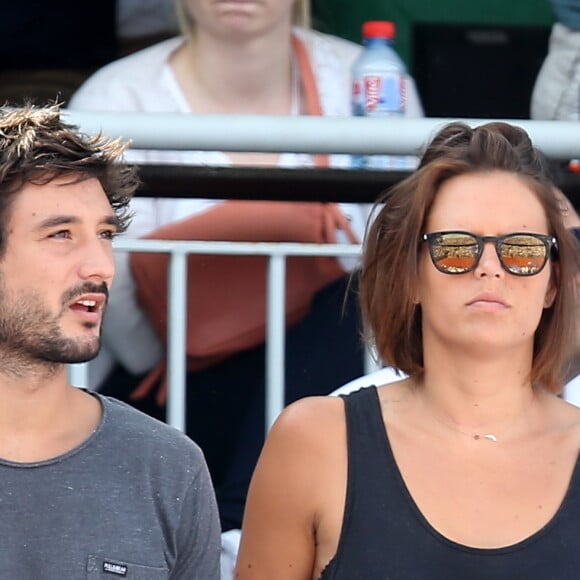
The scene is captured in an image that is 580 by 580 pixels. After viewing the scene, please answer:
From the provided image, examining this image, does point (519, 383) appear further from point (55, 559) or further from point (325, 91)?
point (325, 91)

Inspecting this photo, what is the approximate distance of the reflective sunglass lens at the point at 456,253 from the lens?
8.96 feet

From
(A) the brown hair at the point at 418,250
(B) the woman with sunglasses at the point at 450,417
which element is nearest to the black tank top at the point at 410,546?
(B) the woman with sunglasses at the point at 450,417

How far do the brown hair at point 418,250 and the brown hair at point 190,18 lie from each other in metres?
1.37

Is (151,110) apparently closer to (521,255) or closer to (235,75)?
(235,75)

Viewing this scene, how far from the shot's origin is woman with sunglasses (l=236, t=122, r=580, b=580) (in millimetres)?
2641

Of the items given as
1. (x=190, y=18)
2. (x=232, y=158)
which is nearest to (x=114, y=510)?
(x=232, y=158)

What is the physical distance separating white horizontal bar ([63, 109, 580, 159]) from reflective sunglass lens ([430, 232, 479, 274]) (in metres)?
0.69

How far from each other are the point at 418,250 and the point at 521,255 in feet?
0.61

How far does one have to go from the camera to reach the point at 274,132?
3391 millimetres

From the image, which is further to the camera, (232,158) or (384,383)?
(232,158)

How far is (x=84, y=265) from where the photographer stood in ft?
8.55

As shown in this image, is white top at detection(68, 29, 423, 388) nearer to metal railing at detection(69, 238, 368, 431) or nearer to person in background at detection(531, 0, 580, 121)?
metal railing at detection(69, 238, 368, 431)

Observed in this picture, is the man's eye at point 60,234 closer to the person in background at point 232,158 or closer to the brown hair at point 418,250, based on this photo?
the brown hair at point 418,250

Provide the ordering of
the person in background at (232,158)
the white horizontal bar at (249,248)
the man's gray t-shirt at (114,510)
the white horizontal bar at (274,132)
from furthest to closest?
Answer: the person in background at (232,158)
the white horizontal bar at (249,248)
the white horizontal bar at (274,132)
the man's gray t-shirt at (114,510)
